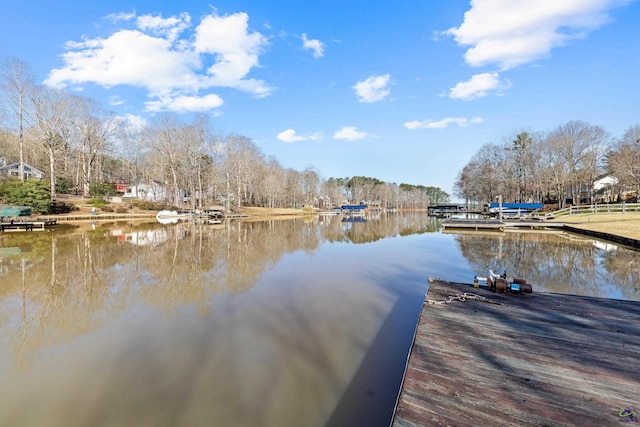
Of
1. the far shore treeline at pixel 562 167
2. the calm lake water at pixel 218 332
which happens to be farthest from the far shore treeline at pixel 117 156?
the far shore treeline at pixel 562 167

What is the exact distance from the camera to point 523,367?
11.0ft

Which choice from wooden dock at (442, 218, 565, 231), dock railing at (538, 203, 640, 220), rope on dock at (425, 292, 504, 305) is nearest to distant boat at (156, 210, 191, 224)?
wooden dock at (442, 218, 565, 231)

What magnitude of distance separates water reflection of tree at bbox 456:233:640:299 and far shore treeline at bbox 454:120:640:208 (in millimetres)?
24809

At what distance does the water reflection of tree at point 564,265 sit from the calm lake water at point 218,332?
0.32 feet

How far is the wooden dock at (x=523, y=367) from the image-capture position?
259 cm

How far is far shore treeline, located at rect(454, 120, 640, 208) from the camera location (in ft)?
120

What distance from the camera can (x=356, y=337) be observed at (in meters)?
5.43

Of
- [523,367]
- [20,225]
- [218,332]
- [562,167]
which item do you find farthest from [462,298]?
[562,167]

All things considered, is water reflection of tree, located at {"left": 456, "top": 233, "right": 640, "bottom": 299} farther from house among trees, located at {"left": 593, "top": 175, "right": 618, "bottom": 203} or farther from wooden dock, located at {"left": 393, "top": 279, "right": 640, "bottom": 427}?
house among trees, located at {"left": 593, "top": 175, "right": 618, "bottom": 203}

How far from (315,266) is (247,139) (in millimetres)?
48404

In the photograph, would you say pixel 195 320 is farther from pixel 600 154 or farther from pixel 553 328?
pixel 600 154

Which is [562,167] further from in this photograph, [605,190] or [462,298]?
[462,298]

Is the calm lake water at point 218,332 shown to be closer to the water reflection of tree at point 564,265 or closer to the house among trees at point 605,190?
the water reflection of tree at point 564,265

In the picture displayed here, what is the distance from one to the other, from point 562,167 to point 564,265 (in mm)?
38025
